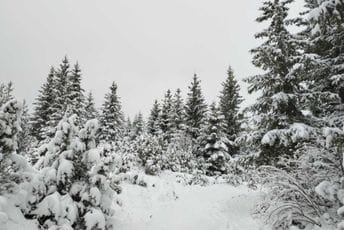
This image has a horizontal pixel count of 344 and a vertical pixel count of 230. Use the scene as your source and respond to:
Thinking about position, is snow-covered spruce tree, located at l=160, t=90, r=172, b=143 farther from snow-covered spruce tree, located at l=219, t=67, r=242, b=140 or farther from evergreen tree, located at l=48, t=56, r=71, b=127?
evergreen tree, located at l=48, t=56, r=71, b=127

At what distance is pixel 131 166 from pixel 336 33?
977 centimetres

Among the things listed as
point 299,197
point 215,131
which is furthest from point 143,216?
point 215,131

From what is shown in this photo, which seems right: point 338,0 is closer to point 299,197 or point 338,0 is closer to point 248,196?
point 299,197

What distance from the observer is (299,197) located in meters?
Answer: 7.10

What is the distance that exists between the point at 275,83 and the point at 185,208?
17.4 feet

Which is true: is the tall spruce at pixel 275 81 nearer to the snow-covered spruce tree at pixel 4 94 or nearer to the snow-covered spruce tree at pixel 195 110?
the snow-covered spruce tree at pixel 4 94

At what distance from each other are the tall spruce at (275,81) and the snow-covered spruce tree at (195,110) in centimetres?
1771

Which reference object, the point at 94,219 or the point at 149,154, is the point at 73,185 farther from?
the point at 149,154

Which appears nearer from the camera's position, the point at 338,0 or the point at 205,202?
the point at 338,0

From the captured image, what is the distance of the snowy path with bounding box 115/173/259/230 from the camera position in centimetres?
829

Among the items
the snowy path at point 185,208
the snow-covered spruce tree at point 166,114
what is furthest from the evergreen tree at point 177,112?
the snowy path at point 185,208

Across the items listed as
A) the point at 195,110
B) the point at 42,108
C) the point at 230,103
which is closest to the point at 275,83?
the point at 230,103

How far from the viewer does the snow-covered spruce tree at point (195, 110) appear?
95.3 feet

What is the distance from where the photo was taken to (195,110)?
3045 cm
